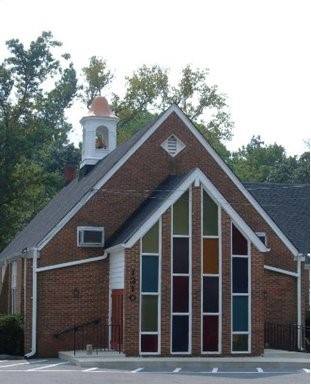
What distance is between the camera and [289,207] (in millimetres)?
39250

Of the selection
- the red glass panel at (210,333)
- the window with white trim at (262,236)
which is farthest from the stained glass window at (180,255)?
the window with white trim at (262,236)

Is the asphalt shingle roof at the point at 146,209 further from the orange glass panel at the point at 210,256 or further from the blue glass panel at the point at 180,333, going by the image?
the blue glass panel at the point at 180,333

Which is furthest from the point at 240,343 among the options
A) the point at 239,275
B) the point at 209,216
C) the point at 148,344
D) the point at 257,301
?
the point at 209,216

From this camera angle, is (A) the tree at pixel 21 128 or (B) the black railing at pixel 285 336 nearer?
(B) the black railing at pixel 285 336

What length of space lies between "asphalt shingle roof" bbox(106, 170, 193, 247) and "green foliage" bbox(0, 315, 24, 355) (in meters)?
4.26

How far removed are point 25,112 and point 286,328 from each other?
73.1 feet

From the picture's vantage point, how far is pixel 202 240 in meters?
29.5

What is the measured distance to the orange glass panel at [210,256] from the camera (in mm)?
29469

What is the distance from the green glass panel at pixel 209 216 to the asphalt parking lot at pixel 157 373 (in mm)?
4645

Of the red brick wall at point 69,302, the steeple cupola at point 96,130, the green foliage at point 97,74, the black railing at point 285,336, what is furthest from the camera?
the green foliage at point 97,74

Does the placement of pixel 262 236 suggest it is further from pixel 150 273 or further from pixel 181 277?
pixel 150 273

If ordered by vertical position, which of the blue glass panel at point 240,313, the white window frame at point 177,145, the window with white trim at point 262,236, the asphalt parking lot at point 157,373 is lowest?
the asphalt parking lot at point 157,373

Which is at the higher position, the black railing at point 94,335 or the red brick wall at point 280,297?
the red brick wall at point 280,297

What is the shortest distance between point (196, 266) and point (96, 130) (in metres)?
11.0
